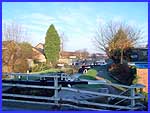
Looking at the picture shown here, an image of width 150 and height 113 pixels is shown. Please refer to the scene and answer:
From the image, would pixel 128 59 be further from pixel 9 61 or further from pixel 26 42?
pixel 9 61

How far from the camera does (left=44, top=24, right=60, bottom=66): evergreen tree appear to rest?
140ft

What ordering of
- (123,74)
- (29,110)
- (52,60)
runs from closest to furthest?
(29,110)
(123,74)
(52,60)

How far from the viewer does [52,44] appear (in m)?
43.6

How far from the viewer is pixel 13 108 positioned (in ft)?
18.8

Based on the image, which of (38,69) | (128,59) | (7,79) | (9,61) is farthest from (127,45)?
(7,79)

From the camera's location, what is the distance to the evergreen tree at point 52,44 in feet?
140

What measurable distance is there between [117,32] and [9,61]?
1636 cm

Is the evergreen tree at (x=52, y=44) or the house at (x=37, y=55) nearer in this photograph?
the house at (x=37, y=55)

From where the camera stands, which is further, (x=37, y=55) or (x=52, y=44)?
(x=52, y=44)

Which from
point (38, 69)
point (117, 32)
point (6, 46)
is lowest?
point (38, 69)

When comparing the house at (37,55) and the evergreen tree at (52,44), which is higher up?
the evergreen tree at (52,44)

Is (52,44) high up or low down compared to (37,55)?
up

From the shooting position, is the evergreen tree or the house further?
the evergreen tree

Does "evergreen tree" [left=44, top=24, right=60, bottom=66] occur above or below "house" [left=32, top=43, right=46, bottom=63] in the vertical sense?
above
